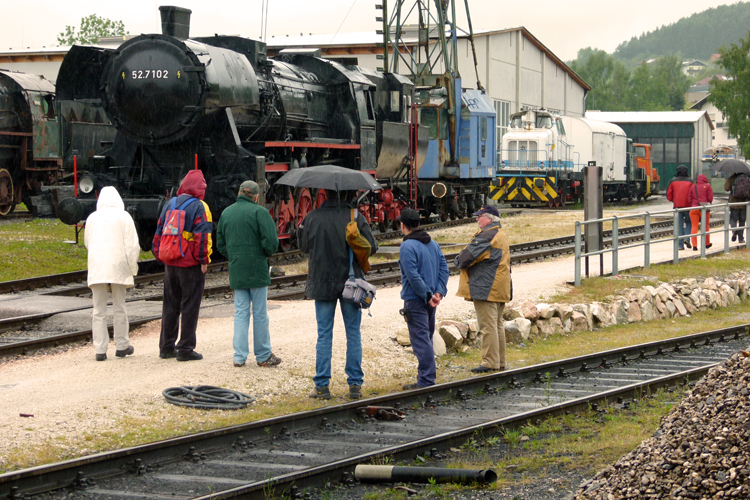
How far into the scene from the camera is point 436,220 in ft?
96.0

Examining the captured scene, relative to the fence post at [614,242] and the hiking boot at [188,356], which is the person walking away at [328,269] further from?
the fence post at [614,242]

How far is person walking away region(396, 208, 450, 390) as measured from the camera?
8.76 metres

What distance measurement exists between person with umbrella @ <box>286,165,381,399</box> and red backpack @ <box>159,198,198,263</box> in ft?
4.85

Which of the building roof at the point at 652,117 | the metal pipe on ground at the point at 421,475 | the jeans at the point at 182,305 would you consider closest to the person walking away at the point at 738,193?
the jeans at the point at 182,305

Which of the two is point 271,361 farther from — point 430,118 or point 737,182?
point 430,118

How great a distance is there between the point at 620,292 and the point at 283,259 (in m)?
6.75

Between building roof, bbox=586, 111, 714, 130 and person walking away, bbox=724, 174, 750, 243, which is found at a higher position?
building roof, bbox=586, 111, 714, 130

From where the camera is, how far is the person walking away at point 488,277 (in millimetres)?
9555

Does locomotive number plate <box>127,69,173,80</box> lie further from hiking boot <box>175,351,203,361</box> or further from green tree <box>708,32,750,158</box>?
green tree <box>708,32,750,158</box>

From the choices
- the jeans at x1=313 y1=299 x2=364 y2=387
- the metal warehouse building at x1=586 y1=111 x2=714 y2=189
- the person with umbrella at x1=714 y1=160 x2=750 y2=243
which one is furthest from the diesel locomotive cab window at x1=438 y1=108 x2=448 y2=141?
the metal warehouse building at x1=586 y1=111 x2=714 y2=189

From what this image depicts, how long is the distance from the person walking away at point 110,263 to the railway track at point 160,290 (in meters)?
1.20

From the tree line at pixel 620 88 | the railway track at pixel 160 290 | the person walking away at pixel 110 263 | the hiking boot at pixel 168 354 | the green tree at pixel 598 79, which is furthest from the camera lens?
the tree line at pixel 620 88

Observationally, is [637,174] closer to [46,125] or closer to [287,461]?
[46,125]

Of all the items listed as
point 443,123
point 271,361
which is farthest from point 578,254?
point 443,123
